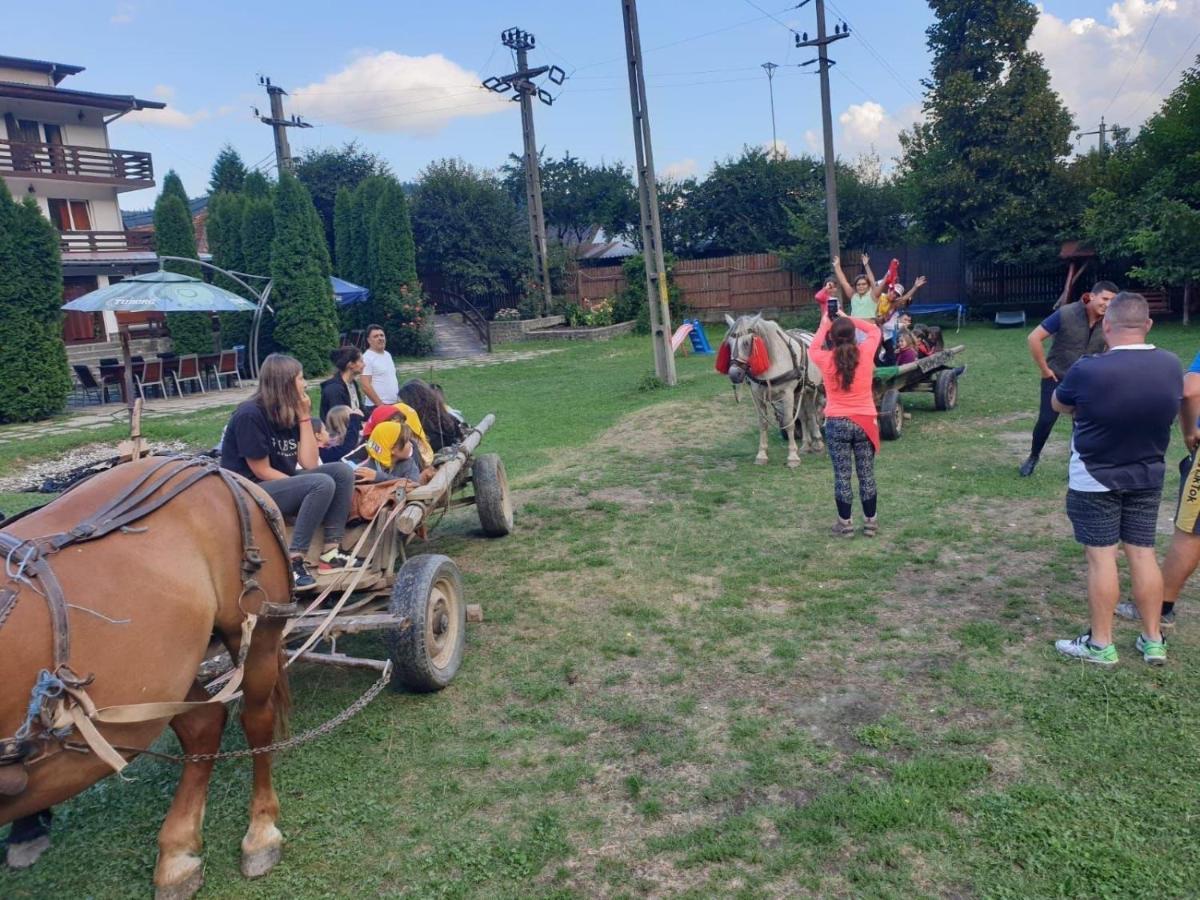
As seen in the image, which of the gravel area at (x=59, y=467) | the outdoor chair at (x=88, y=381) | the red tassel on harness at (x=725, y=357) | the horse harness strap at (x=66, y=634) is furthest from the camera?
the outdoor chair at (x=88, y=381)

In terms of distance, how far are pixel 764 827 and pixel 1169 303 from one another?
74.2 ft

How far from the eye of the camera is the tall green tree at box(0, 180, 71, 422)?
1523cm

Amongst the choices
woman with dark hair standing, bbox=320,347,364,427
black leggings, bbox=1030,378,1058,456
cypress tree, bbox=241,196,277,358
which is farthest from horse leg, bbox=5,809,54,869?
cypress tree, bbox=241,196,277,358

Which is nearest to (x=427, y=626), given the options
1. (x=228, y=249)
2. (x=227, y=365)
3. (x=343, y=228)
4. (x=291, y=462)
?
(x=291, y=462)

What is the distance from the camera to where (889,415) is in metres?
9.74

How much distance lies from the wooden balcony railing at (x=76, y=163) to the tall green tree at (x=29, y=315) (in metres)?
14.0

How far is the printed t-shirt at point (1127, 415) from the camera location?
4.16m

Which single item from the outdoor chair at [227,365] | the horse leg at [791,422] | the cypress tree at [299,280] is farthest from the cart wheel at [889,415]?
the outdoor chair at [227,365]

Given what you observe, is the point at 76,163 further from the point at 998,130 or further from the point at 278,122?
the point at 998,130

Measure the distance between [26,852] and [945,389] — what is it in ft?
35.4

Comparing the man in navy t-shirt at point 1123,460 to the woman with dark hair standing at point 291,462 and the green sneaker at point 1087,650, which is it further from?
the woman with dark hair standing at point 291,462

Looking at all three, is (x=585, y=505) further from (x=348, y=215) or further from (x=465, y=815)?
(x=348, y=215)

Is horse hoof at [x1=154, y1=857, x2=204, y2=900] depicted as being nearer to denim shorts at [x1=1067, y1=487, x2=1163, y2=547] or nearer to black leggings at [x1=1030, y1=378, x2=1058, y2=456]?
denim shorts at [x1=1067, y1=487, x2=1163, y2=547]

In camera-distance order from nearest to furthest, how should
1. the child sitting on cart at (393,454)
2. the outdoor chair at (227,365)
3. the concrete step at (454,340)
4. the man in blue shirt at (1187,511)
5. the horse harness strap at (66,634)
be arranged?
1. the horse harness strap at (66,634)
2. the man in blue shirt at (1187,511)
3. the child sitting on cart at (393,454)
4. the outdoor chair at (227,365)
5. the concrete step at (454,340)
